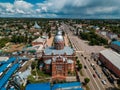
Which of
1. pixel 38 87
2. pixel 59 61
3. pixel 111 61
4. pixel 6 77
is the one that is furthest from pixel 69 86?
pixel 111 61

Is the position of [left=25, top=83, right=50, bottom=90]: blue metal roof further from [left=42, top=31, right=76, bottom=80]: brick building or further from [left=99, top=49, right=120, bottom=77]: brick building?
[left=99, top=49, right=120, bottom=77]: brick building

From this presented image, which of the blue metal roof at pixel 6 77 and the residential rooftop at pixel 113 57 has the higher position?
the residential rooftop at pixel 113 57

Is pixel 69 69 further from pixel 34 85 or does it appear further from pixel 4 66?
pixel 4 66

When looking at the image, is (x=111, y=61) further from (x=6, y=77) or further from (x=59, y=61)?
(x=6, y=77)

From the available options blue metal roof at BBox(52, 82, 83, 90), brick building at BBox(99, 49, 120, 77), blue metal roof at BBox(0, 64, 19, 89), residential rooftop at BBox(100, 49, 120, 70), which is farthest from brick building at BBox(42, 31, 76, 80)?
residential rooftop at BBox(100, 49, 120, 70)

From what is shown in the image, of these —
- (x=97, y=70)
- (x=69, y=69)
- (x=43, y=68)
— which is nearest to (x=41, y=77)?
(x=43, y=68)

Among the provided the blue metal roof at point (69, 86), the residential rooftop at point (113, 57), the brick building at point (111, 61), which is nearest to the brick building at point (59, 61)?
the blue metal roof at point (69, 86)

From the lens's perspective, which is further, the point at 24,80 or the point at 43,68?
the point at 43,68

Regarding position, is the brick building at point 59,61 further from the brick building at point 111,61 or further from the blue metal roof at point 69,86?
the brick building at point 111,61
